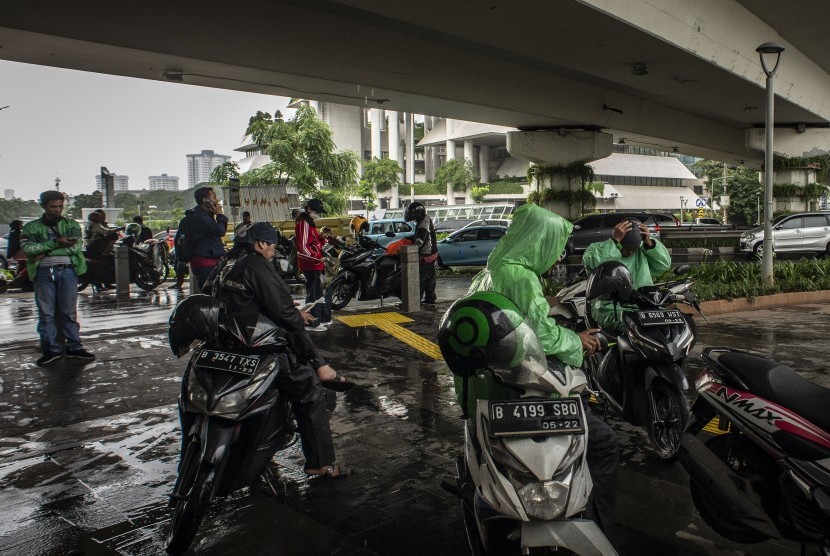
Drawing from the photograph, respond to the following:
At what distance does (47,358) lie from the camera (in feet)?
27.0

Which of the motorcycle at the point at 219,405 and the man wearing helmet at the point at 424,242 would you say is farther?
the man wearing helmet at the point at 424,242

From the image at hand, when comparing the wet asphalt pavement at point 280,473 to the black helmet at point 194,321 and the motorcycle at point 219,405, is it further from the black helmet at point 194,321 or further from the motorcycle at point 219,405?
the black helmet at point 194,321

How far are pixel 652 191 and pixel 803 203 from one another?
59.4 metres

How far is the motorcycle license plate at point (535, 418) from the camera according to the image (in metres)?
2.75

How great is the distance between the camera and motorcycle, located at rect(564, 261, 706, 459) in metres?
4.72

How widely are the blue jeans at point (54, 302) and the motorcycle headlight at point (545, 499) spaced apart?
275 inches

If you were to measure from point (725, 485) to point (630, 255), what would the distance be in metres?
2.55

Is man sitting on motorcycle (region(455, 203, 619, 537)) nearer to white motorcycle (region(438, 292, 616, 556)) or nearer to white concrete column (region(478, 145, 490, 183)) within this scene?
white motorcycle (region(438, 292, 616, 556))

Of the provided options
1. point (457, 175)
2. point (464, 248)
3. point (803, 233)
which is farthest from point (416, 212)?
point (457, 175)

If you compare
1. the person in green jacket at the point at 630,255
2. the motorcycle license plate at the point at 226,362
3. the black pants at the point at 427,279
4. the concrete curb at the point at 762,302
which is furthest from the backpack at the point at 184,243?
the concrete curb at the point at 762,302

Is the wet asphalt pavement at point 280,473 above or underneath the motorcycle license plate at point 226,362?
underneath

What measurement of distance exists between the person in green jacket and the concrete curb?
618cm

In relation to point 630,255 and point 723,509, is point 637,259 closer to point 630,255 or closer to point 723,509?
point 630,255

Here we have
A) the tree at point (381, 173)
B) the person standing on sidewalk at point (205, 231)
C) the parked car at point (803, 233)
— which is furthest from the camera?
the tree at point (381, 173)
